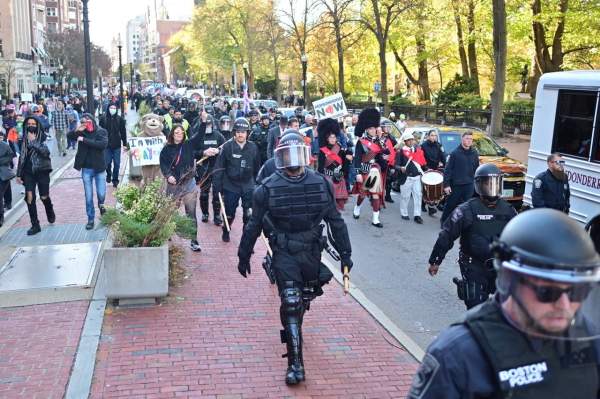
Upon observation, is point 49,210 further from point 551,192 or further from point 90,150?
point 551,192

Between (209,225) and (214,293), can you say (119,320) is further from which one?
(209,225)

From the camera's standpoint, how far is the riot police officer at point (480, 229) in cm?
564

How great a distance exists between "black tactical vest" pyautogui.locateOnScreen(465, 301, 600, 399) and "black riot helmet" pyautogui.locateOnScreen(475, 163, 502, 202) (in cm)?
348

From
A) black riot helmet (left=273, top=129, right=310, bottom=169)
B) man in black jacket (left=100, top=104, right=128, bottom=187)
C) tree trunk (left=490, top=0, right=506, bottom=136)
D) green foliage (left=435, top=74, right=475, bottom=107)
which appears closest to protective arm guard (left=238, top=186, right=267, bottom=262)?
black riot helmet (left=273, top=129, right=310, bottom=169)

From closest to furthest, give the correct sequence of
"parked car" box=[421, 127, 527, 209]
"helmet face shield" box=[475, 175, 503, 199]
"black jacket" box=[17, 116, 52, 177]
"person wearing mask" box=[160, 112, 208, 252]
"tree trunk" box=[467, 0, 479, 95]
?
"helmet face shield" box=[475, 175, 503, 199], "person wearing mask" box=[160, 112, 208, 252], "black jacket" box=[17, 116, 52, 177], "parked car" box=[421, 127, 527, 209], "tree trunk" box=[467, 0, 479, 95]

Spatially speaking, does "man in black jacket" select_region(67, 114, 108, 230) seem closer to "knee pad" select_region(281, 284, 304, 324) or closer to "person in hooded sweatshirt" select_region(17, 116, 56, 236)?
"person in hooded sweatshirt" select_region(17, 116, 56, 236)

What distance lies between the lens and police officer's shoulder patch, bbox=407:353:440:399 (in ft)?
7.50

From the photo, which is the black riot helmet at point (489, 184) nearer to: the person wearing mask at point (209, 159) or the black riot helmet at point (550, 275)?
the black riot helmet at point (550, 275)

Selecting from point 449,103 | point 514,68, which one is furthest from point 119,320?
point 514,68

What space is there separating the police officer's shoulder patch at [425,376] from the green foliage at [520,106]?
31276 millimetres

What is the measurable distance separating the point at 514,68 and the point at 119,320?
38.8 meters

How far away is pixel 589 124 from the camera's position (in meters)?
9.89

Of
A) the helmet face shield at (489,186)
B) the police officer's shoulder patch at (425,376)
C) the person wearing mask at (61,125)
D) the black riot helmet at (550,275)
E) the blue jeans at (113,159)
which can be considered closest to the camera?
the black riot helmet at (550,275)

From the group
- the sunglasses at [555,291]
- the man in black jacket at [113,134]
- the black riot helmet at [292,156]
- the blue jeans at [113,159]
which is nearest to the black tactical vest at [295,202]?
the black riot helmet at [292,156]
